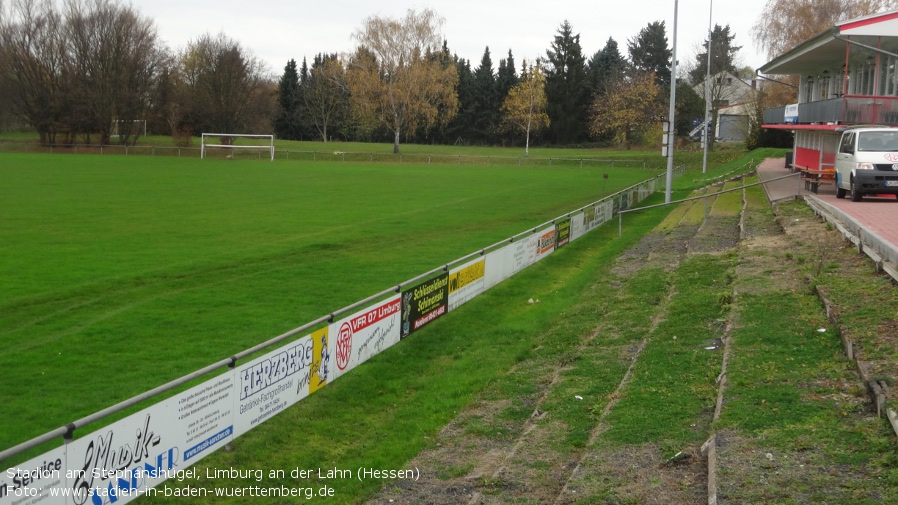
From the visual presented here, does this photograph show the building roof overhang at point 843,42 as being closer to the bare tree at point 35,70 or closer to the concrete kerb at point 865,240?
the concrete kerb at point 865,240

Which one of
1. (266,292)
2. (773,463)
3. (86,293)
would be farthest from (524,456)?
(86,293)

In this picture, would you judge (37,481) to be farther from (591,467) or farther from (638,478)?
(638,478)

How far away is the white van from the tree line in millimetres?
41833

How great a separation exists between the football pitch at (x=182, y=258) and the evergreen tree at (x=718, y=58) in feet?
158

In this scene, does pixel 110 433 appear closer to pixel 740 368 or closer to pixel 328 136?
pixel 740 368

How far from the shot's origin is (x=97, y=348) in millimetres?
13188

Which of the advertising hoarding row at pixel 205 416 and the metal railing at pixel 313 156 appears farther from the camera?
the metal railing at pixel 313 156

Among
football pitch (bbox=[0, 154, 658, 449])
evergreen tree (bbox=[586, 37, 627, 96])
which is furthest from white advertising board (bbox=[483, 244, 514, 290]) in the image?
evergreen tree (bbox=[586, 37, 627, 96])

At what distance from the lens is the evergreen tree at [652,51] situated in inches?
4531

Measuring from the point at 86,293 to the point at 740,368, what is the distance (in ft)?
41.8

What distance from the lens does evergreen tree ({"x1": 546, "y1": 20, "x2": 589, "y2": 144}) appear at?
10269 cm

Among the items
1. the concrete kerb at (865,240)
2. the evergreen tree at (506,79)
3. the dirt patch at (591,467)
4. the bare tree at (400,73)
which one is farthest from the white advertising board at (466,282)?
the evergreen tree at (506,79)

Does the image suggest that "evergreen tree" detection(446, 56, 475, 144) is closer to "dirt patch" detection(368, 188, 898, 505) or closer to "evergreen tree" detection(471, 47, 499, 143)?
"evergreen tree" detection(471, 47, 499, 143)

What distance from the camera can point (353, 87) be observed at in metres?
84.3
